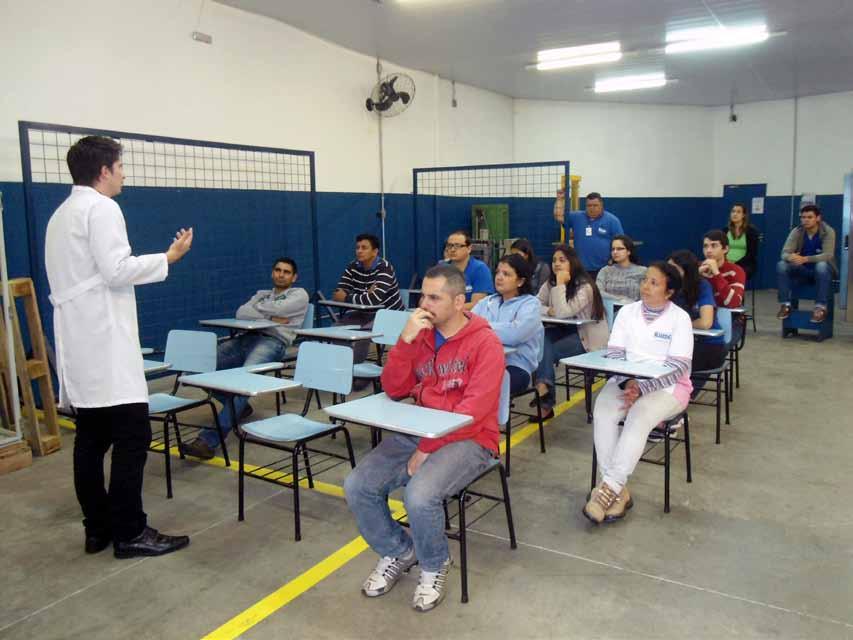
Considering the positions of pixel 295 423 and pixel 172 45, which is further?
pixel 172 45

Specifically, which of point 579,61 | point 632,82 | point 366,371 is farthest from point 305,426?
point 632,82

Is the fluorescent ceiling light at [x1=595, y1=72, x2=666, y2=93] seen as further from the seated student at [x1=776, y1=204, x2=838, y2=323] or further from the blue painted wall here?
the seated student at [x1=776, y1=204, x2=838, y2=323]

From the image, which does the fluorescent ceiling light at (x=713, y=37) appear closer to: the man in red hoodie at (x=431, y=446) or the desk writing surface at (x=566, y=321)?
the desk writing surface at (x=566, y=321)

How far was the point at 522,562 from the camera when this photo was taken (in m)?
2.81

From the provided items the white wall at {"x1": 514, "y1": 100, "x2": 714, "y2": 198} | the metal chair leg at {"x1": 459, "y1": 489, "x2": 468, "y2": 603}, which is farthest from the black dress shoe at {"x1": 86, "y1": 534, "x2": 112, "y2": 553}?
the white wall at {"x1": 514, "y1": 100, "x2": 714, "y2": 198}

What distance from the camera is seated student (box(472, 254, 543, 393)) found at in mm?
3885

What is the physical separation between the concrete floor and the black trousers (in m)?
0.21

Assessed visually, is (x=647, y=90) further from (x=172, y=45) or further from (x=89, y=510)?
(x=89, y=510)

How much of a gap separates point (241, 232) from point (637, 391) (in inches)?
172

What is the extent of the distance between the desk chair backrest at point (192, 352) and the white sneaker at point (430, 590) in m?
2.06

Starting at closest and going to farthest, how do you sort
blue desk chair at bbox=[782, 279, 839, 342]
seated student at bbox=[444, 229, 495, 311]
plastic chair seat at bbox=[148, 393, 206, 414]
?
plastic chair seat at bbox=[148, 393, 206, 414] → seated student at bbox=[444, 229, 495, 311] → blue desk chair at bbox=[782, 279, 839, 342]

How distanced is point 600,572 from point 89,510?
2116 millimetres

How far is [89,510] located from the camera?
2.91 m

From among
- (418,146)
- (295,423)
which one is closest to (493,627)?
(295,423)
